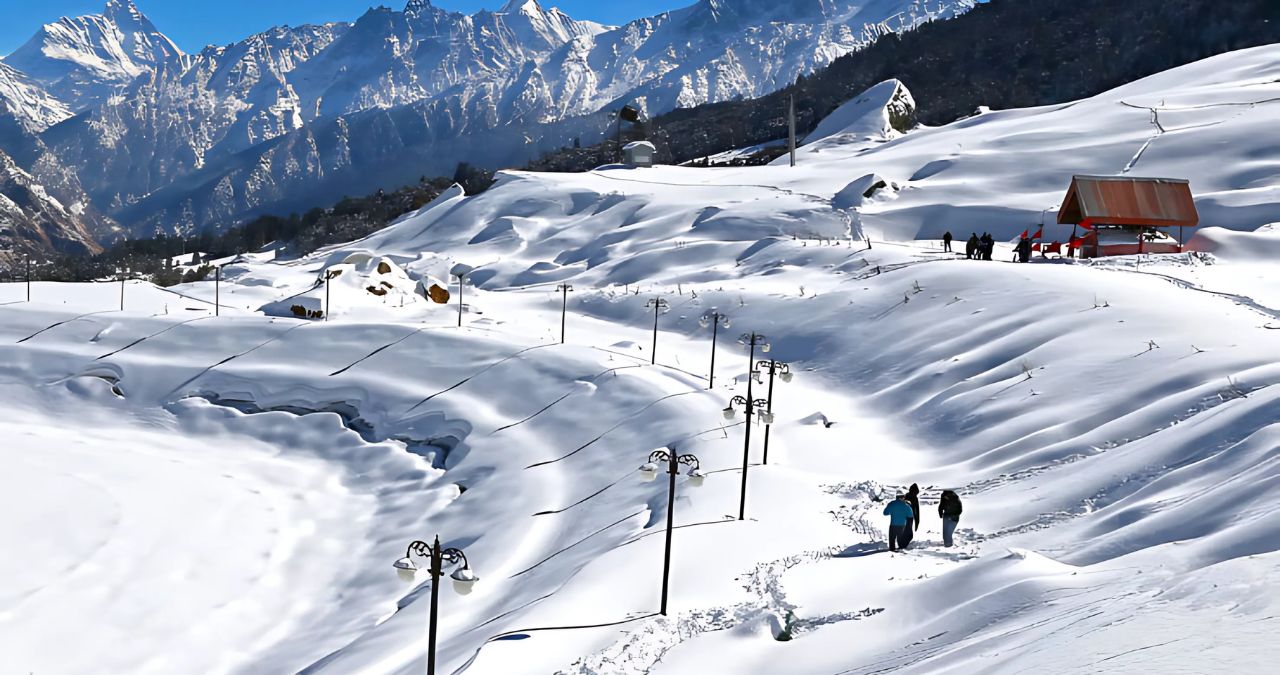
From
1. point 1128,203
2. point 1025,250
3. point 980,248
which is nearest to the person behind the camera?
point 1025,250

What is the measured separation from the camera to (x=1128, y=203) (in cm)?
4634

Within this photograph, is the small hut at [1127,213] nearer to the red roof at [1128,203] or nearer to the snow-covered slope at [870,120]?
the red roof at [1128,203]

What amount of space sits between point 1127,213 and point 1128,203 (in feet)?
1.89

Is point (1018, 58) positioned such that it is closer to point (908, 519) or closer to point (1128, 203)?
point (1128, 203)

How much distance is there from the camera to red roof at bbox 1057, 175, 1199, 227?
4600 centimetres

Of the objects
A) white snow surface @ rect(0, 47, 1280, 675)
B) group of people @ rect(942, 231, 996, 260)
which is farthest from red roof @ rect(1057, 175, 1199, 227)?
group of people @ rect(942, 231, 996, 260)

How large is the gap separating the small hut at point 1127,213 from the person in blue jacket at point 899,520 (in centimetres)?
3035

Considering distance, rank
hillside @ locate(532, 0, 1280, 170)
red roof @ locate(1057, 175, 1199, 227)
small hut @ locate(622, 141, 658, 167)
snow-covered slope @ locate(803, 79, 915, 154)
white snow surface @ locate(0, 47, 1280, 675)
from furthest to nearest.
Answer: hillside @ locate(532, 0, 1280, 170) < small hut @ locate(622, 141, 658, 167) < snow-covered slope @ locate(803, 79, 915, 154) < red roof @ locate(1057, 175, 1199, 227) < white snow surface @ locate(0, 47, 1280, 675)

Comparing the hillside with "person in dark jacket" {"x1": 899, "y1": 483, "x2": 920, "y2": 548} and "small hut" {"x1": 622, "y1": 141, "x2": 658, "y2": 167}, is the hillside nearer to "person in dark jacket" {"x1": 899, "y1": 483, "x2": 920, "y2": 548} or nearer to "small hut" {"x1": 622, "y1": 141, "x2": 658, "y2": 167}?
"small hut" {"x1": 622, "y1": 141, "x2": 658, "y2": 167}

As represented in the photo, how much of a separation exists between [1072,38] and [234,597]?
178m

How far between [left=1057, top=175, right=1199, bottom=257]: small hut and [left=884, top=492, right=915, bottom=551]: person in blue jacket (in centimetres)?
3035

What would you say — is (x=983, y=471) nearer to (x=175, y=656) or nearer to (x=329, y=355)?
(x=175, y=656)

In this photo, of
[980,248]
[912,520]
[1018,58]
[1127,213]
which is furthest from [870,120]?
[1018,58]

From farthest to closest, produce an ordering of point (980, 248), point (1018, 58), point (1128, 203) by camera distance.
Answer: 1. point (1018, 58)
2. point (980, 248)
3. point (1128, 203)
